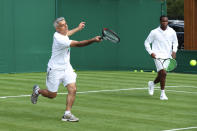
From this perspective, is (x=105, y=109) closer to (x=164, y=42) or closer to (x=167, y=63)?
(x=167, y=63)

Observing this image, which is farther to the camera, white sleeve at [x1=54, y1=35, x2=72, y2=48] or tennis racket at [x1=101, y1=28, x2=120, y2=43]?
white sleeve at [x1=54, y1=35, x2=72, y2=48]

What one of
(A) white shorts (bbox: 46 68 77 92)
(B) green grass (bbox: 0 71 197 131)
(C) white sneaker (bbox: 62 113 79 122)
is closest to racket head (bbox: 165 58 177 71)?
(B) green grass (bbox: 0 71 197 131)

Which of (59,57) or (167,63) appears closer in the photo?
(59,57)

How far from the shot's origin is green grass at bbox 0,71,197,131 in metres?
9.29

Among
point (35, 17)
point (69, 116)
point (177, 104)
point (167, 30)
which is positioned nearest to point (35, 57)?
point (35, 17)

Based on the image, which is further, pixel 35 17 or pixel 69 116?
pixel 35 17

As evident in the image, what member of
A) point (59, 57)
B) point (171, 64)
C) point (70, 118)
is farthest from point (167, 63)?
point (70, 118)

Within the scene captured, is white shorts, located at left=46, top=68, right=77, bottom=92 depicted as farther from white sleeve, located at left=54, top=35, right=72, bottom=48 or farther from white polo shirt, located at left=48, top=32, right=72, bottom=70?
white sleeve, located at left=54, top=35, right=72, bottom=48

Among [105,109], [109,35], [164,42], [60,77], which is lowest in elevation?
[105,109]

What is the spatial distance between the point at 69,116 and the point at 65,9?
13.1m

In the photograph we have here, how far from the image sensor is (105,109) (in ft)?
36.8

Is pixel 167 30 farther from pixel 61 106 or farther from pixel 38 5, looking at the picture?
pixel 38 5

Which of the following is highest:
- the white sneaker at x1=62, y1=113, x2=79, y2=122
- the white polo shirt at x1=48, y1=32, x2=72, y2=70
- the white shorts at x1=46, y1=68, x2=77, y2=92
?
the white polo shirt at x1=48, y1=32, x2=72, y2=70

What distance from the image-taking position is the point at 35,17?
2161cm
